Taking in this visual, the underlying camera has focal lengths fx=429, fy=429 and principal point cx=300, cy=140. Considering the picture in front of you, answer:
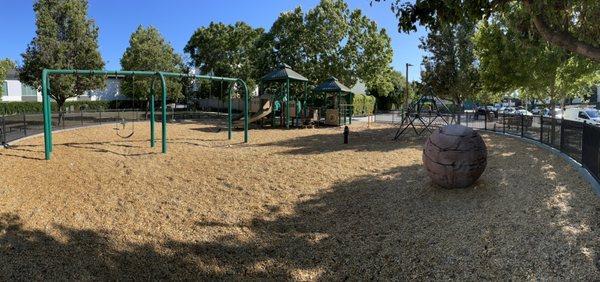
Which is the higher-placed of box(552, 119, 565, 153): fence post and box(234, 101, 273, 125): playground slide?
box(234, 101, 273, 125): playground slide

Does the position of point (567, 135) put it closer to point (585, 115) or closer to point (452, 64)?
point (585, 115)

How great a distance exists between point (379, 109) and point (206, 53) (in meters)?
26.2

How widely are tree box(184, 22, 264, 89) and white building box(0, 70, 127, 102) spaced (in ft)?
36.6

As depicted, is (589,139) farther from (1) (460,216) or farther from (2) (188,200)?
(2) (188,200)

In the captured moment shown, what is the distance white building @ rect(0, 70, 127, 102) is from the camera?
49.8 metres

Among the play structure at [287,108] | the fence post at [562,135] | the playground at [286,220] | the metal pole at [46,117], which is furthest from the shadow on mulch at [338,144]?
the metal pole at [46,117]

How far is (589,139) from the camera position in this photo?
834cm

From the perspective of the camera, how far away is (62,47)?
23.8 m

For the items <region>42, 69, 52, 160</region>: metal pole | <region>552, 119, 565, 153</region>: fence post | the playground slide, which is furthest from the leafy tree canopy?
<region>42, 69, 52, 160</region>: metal pole

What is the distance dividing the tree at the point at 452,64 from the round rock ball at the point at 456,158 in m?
26.6

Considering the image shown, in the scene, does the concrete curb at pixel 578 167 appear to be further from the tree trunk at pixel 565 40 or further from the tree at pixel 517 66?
the tree at pixel 517 66

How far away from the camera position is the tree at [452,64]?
33188mm

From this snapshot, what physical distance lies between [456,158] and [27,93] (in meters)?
56.6

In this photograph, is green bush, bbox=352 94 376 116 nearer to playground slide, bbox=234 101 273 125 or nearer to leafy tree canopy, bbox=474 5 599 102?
leafy tree canopy, bbox=474 5 599 102
